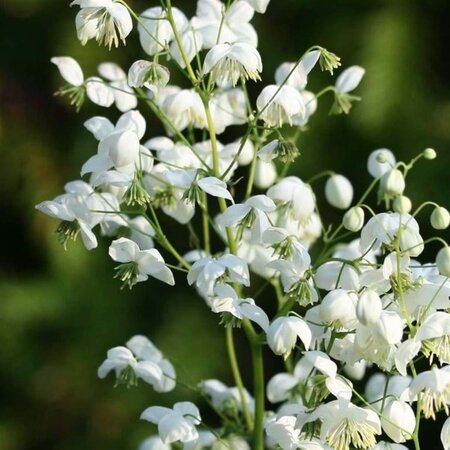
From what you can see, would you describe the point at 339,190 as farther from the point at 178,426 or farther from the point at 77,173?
the point at 77,173

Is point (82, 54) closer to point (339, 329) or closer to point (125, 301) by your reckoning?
point (125, 301)

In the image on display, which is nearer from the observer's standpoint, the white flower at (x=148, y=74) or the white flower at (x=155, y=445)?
the white flower at (x=148, y=74)

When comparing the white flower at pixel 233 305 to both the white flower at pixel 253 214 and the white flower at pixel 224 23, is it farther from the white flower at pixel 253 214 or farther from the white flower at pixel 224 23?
the white flower at pixel 224 23

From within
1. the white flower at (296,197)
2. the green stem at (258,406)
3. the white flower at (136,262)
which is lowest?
the green stem at (258,406)

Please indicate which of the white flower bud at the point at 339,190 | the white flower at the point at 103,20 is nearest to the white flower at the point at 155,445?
the white flower bud at the point at 339,190

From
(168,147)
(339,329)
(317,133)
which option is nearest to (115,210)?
(168,147)

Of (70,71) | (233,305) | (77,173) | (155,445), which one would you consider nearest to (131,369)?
(155,445)
